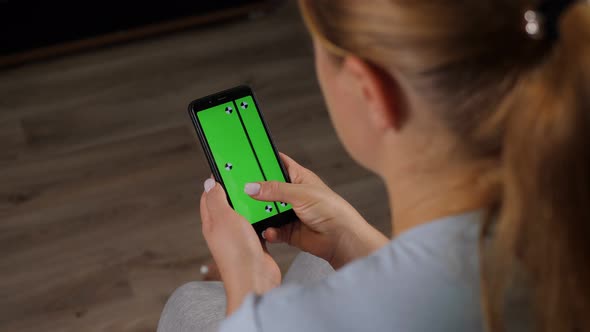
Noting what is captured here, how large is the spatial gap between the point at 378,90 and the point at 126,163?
1.34 meters

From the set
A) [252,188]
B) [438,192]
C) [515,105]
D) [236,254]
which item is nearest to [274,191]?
[252,188]

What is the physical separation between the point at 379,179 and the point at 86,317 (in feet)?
2.52

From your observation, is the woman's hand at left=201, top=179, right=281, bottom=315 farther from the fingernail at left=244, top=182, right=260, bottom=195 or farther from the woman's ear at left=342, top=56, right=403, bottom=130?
the woman's ear at left=342, top=56, right=403, bottom=130

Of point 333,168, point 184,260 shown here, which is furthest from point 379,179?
point 184,260

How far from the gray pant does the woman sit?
363 millimetres

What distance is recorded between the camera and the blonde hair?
55 cm

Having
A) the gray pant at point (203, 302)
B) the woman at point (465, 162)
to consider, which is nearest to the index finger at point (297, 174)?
the gray pant at point (203, 302)

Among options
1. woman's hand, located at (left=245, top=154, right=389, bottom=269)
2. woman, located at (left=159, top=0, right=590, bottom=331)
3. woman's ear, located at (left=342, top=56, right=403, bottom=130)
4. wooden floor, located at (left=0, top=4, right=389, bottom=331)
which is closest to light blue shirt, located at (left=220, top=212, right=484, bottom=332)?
woman, located at (left=159, top=0, right=590, bottom=331)

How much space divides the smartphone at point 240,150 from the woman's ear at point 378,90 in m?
0.38

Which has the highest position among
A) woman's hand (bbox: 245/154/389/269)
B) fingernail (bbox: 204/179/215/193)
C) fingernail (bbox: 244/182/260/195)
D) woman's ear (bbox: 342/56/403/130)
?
woman's ear (bbox: 342/56/403/130)

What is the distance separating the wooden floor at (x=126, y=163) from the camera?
5.26 ft

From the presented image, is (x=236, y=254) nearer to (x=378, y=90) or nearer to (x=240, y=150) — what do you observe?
(x=240, y=150)

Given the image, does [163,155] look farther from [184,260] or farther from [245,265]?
[245,265]

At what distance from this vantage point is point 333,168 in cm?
188
